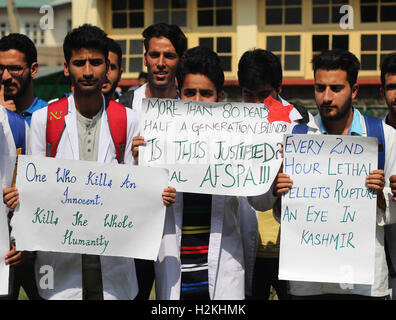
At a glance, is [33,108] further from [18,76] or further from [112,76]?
[112,76]

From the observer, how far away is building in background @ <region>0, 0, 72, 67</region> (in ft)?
109

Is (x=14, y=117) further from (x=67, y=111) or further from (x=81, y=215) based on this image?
(x=81, y=215)

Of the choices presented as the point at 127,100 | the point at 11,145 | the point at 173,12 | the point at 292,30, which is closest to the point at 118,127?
the point at 11,145

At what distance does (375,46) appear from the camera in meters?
17.1

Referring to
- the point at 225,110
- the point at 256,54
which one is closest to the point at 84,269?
the point at 225,110

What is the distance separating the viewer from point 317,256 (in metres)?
3.62

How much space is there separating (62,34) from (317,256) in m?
35.6

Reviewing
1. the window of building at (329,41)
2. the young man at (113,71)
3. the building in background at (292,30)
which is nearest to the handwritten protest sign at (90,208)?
the young man at (113,71)

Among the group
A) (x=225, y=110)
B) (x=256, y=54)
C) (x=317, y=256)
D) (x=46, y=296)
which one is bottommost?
(x=46, y=296)

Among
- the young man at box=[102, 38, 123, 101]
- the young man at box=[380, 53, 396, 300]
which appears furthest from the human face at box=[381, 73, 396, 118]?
the young man at box=[102, 38, 123, 101]

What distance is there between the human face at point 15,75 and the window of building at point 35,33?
3517 cm

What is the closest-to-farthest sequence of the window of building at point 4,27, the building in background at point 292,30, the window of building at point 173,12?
1. the building in background at point 292,30
2. the window of building at point 173,12
3. the window of building at point 4,27

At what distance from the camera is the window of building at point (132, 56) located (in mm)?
17656

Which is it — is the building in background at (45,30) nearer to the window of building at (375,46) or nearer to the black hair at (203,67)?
the window of building at (375,46)
